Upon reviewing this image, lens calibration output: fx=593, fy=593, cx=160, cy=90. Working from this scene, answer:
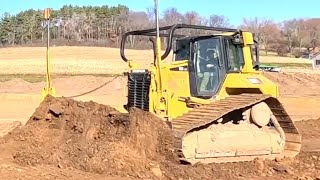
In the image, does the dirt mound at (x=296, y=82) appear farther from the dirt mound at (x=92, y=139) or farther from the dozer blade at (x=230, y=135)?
the dirt mound at (x=92, y=139)

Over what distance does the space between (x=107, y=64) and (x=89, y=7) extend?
228ft

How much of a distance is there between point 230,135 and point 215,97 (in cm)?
83

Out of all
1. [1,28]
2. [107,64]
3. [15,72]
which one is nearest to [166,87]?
[15,72]

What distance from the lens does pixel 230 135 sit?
427 inches

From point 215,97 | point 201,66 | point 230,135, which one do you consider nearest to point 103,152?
point 230,135

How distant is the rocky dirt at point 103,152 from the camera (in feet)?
31.2

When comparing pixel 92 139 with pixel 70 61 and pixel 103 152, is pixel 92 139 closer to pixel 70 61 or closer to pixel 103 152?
pixel 103 152

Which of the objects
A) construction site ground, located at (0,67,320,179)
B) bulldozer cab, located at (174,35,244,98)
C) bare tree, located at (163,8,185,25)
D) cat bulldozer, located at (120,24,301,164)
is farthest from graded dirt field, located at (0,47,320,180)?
bare tree, located at (163,8,185,25)

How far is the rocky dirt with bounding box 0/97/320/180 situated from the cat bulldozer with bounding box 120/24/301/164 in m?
0.33

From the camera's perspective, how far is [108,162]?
377 inches

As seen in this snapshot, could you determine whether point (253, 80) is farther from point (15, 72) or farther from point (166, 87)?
point (15, 72)

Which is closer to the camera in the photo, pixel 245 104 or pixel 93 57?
pixel 245 104

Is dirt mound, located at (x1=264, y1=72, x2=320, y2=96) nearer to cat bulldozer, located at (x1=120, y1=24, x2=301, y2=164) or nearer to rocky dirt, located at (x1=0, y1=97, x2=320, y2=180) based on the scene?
cat bulldozer, located at (x1=120, y1=24, x2=301, y2=164)

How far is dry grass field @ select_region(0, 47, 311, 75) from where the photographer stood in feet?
165
